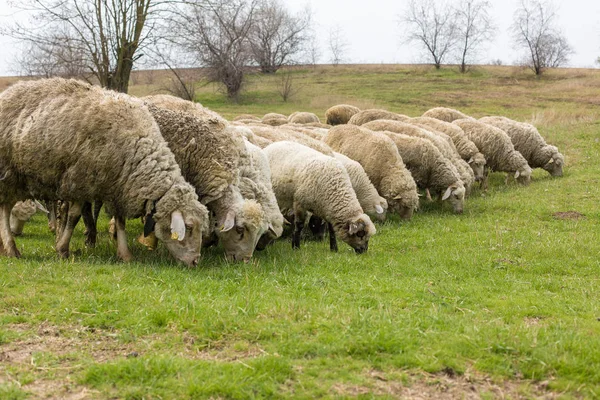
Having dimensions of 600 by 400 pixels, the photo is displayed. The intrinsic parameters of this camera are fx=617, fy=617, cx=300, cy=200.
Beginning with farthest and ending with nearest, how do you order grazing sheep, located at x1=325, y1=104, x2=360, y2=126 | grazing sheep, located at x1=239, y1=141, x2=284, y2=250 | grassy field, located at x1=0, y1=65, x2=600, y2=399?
grazing sheep, located at x1=325, y1=104, x2=360, y2=126 → grazing sheep, located at x1=239, y1=141, x2=284, y2=250 → grassy field, located at x1=0, y1=65, x2=600, y2=399

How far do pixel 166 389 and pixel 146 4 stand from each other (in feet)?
45.4

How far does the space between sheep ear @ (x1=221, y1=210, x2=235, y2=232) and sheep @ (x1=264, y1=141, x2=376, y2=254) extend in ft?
6.71

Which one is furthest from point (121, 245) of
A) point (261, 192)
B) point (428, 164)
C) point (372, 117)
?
point (372, 117)

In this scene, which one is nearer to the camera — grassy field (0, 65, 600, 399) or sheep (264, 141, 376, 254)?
grassy field (0, 65, 600, 399)

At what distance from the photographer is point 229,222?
830cm

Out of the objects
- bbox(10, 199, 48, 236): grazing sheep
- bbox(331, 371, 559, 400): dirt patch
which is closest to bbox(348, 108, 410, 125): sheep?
bbox(10, 199, 48, 236): grazing sheep

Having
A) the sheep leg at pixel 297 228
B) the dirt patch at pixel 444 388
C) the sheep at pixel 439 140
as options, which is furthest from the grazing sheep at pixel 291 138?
the dirt patch at pixel 444 388

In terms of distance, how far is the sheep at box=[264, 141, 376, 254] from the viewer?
984 centimetres

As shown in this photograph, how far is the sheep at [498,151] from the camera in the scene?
1720 centimetres

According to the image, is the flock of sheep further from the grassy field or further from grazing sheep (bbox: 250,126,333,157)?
grazing sheep (bbox: 250,126,333,157)

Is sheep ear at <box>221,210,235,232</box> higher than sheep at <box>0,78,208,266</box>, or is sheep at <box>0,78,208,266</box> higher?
sheep at <box>0,78,208,266</box>

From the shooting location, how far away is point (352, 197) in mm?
10109

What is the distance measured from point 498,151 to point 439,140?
2949 millimetres

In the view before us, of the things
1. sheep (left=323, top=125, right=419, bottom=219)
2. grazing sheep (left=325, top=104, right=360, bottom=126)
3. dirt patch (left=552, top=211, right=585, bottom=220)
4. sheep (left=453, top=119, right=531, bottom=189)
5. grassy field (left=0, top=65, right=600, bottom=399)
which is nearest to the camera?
grassy field (left=0, top=65, right=600, bottom=399)
